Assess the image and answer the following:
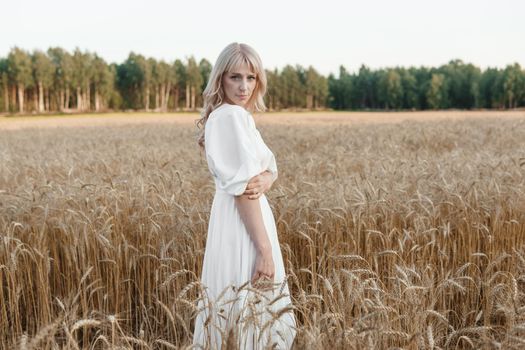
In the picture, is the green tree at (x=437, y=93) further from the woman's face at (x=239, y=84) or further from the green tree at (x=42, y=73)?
the woman's face at (x=239, y=84)

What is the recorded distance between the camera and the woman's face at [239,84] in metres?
2.32

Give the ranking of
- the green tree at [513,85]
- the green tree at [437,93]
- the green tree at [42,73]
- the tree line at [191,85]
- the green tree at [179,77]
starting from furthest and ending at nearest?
the green tree at [179,77], the green tree at [437,93], the green tree at [513,85], the tree line at [191,85], the green tree at [42,73]

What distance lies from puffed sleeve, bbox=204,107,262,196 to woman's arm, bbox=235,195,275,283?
0.27 feet

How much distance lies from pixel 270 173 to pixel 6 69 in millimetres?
84105

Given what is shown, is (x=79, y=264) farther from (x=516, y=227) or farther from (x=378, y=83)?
(x=378, y=83)

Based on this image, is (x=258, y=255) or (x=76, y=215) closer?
(x=258, y=255)

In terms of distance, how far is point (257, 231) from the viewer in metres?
2.20

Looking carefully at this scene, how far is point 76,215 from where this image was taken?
387 centimetres

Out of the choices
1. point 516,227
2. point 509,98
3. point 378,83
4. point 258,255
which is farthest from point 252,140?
point 378,83

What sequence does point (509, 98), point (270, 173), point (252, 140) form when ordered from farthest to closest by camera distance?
point (509, 98) → point (270, 173) → point (252, 140)

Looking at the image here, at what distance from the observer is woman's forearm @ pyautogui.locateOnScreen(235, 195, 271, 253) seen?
220 cm

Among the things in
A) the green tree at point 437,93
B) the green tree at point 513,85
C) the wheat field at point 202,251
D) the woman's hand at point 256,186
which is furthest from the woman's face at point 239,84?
the green tree at point 437,93

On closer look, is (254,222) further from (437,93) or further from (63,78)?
(437,93)

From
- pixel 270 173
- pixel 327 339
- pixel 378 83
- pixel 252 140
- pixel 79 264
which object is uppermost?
pixel 378 83
